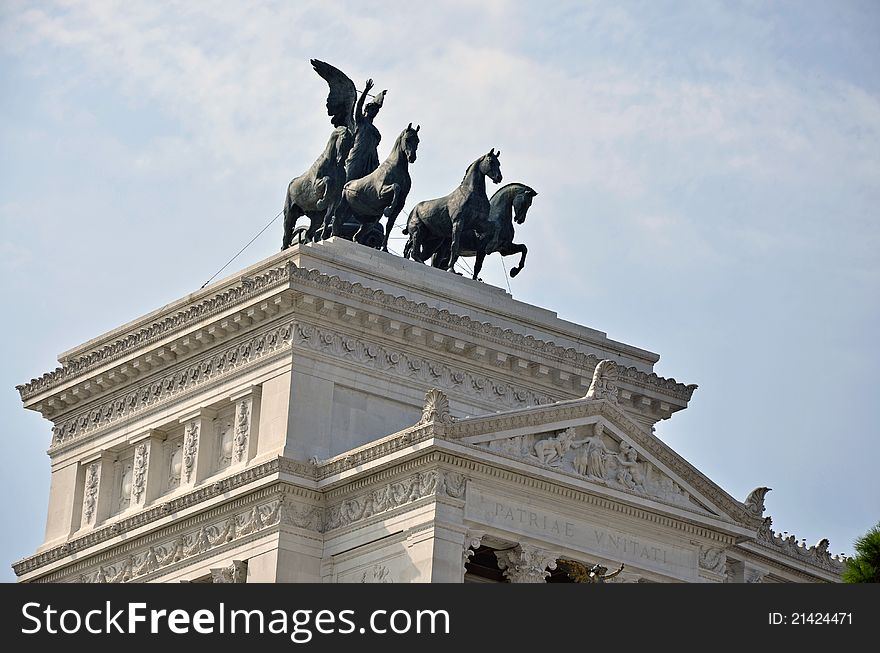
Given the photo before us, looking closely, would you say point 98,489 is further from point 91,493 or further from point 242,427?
point 242,427

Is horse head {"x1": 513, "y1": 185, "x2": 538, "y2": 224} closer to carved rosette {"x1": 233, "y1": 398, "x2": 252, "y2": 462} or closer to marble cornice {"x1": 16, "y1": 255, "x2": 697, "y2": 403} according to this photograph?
marble cornice {"x1": 16, "y1": 255, "x2": 697, "y2": 403}

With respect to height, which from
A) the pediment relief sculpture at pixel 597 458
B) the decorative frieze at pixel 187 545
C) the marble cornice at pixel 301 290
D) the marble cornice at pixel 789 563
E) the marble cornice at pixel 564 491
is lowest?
the decorative frieze at pixel 187 545

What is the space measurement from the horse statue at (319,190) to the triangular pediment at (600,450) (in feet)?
34.1

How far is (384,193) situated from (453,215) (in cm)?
177

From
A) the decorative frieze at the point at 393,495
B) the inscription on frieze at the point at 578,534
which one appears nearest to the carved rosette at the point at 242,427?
the decorative frieze at the point at 393,495

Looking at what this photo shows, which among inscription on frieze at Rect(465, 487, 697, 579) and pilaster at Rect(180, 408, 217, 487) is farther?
pilaster at Rect(180, 408, 217, 487)

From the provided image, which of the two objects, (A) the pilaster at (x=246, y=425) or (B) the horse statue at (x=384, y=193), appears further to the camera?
(B) the horse statue at (x=384, y=193)

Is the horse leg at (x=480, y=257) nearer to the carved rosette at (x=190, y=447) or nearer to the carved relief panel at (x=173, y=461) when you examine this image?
the carved rosette at (x=190, y=447)

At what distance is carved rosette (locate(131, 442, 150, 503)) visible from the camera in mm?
67438

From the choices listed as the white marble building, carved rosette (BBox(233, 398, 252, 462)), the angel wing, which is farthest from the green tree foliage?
the angel wing

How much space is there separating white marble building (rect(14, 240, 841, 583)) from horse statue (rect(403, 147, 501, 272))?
73.0 inches

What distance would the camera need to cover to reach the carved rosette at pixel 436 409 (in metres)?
60.2
